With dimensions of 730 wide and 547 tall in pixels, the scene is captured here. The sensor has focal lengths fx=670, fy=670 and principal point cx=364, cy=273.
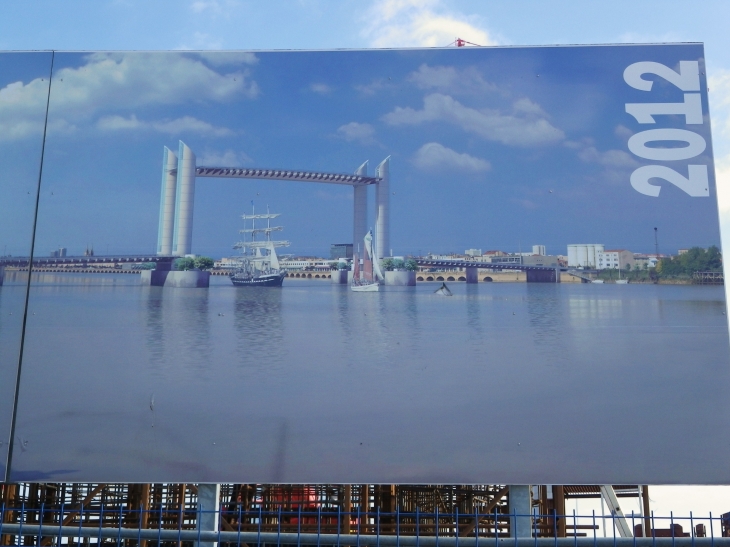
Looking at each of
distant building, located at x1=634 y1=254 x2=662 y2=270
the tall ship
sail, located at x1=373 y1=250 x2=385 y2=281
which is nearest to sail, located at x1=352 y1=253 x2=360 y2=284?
sail, located at x1=373 y1=250 x2=385 y2=281

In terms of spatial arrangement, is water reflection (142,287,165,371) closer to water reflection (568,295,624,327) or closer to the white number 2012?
water reflection (568,295,624,327)

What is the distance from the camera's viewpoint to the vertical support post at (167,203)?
618 centimetres

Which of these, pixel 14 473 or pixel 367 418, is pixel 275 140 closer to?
pixel 367 418

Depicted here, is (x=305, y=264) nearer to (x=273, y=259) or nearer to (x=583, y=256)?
(x=273, y=259)

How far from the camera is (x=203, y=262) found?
635 cm

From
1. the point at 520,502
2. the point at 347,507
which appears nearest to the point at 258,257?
the point at 347,507

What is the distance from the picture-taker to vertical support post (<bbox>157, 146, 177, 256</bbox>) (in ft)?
20.3

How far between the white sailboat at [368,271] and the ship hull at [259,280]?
0.70m

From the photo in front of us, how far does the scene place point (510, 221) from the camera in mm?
6176

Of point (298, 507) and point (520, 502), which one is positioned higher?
point (520, 502)

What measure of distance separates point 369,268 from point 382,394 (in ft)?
4.16

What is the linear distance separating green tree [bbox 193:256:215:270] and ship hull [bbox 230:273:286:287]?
0.23 meters

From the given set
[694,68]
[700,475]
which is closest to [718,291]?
[700,475]

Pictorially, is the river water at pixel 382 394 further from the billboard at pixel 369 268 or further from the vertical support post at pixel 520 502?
the vertical support post at pixel 520 502
